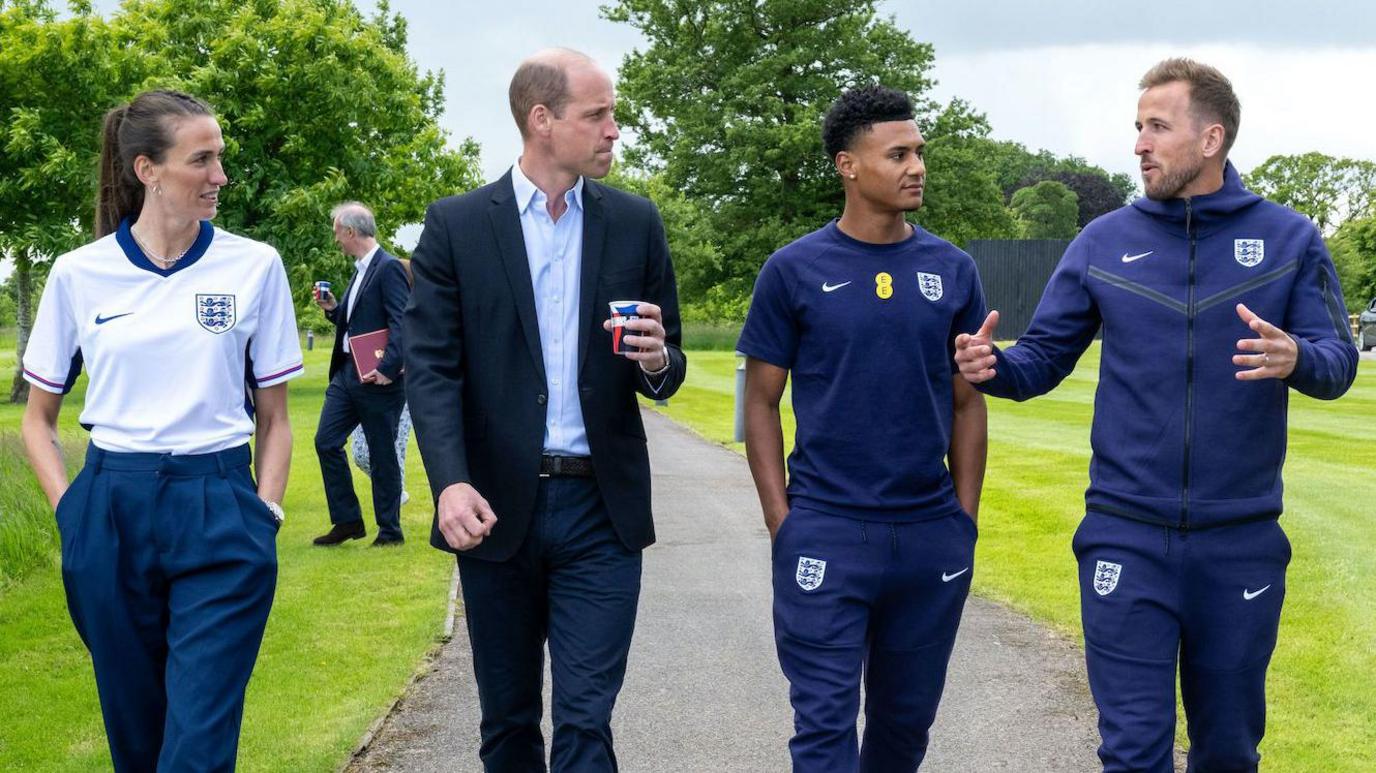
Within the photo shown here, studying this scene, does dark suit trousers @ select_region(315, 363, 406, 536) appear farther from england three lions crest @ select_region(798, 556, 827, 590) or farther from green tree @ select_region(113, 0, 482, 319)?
green tree @ select_region(113, 0, 482, 319)

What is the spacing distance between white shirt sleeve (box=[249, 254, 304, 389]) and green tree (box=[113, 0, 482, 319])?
112ft

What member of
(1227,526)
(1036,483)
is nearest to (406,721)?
(1227,526)

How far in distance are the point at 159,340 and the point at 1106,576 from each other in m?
2.66

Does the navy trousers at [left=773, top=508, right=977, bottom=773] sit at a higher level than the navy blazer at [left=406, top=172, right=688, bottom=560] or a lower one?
lower

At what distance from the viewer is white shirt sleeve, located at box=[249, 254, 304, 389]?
4.14m

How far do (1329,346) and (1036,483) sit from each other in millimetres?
11386

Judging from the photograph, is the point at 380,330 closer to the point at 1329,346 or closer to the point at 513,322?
the point at 513,322

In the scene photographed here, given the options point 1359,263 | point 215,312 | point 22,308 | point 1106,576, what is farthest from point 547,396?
point 1359,263

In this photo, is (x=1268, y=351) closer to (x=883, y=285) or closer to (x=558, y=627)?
(x=883, y=285)

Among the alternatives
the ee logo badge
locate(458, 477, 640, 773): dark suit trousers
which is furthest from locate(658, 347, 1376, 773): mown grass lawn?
locate(458, 477, 640, 773): dark suit trousers

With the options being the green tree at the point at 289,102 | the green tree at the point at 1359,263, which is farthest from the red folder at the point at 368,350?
the green tree at the point at 1359,263

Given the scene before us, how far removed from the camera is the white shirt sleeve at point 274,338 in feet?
13.6

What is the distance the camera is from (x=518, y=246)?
4.20 metres

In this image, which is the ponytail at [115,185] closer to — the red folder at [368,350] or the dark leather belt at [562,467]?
the dark leather belt at [562,467]
